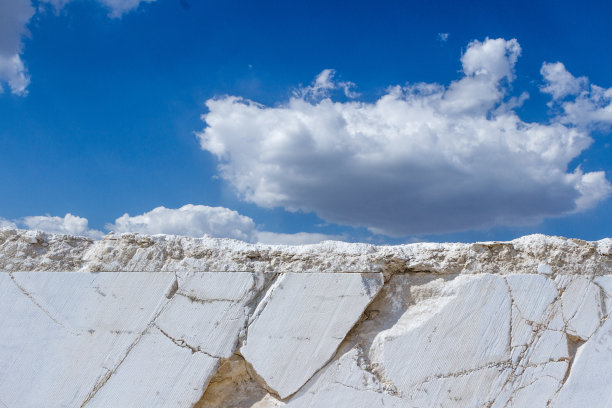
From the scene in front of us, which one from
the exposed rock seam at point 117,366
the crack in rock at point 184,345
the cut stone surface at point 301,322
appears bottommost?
the exposed rock seam at point 117,366

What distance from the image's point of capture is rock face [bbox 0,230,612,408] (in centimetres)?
204

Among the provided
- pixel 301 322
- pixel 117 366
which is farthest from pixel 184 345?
pixel 301 322

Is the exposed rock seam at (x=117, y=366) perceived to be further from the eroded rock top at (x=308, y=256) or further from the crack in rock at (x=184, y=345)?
the eroded rock top at (x=308, y=256)

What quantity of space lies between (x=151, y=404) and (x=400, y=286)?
1179mm

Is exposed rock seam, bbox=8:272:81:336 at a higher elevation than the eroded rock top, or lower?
lower

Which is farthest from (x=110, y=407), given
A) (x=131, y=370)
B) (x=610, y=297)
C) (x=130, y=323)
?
(x=610, y=297)

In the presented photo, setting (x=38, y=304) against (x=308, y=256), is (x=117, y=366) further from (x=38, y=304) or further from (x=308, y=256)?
(x=308, y=256)

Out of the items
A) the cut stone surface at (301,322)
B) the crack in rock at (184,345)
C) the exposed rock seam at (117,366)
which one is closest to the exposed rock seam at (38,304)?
the exposed rock seam at (117,366)

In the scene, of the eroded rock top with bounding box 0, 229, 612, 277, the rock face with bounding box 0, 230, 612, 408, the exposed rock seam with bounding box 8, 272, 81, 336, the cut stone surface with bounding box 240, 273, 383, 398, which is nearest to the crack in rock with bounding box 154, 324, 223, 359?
the rock face with bounding box 0, 230, 612, 408

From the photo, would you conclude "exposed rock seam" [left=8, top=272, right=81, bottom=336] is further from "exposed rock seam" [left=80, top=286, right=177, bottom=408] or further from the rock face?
"exposed rock seam" [left=80, top=286, right=177, bottom=408]

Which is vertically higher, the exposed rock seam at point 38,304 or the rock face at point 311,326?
the rock face at point 311,326

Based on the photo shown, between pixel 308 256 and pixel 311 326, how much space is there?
0.31 meters

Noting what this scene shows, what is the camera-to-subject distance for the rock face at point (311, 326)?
6.68 feet

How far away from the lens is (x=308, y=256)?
2.20 metres
